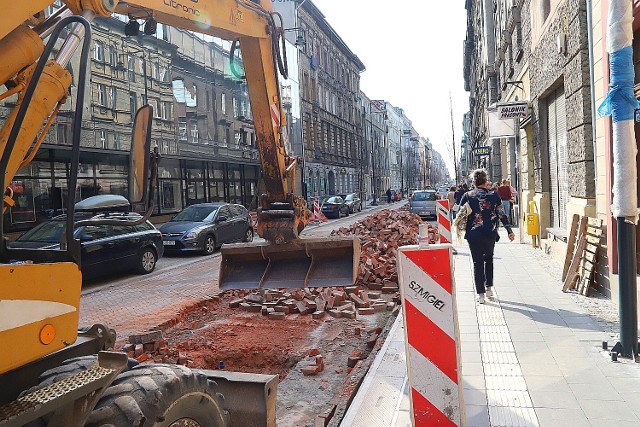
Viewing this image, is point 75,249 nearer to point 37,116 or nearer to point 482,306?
point 37,116

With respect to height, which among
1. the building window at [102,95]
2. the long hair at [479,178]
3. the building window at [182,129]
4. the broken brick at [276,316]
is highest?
the building window at [102,95]

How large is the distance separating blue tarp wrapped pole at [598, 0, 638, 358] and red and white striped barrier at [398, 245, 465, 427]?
228cm

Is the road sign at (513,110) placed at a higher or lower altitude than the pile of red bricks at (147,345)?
higher

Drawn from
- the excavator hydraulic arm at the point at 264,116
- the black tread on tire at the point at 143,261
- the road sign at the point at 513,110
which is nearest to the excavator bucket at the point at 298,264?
the excavator hydraulic arm at the point at 264,116

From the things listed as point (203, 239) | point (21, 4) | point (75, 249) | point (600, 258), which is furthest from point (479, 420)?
point (203, 239)

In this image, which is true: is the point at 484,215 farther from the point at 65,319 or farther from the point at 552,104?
the point at 65,319

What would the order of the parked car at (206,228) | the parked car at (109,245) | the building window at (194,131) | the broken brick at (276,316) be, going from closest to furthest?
the broken brick at (276,316) < the parked car at (109,245) < the parked car at (206,228) < the building window at (194,131)

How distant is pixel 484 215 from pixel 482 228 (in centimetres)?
19

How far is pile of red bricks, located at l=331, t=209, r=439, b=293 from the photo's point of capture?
32.9 ft

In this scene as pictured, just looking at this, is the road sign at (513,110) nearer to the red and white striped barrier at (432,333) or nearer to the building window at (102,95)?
the red and white striped barrier at (432,333)

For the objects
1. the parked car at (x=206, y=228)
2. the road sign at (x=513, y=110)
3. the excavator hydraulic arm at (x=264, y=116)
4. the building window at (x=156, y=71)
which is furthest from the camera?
the building window at (x=156, y=71)

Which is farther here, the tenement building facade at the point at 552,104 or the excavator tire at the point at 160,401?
the tenement building facade at the point at 552,104

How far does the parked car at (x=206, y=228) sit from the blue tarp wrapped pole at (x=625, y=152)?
12741 millimetres

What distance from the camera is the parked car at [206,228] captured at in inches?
623
